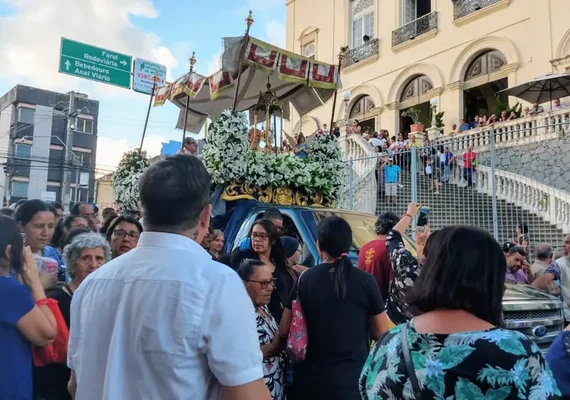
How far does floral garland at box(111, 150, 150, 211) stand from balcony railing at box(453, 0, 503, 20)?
48.0 ft

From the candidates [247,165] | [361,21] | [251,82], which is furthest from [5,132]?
[247,165]

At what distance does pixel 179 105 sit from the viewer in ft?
34.9

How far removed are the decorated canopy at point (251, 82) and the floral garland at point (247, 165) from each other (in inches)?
35.8

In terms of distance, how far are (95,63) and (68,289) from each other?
1263 cm

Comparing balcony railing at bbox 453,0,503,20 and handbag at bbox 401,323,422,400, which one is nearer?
handbag at bbox 401,323,422,400

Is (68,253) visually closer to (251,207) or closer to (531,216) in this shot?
(251,207)

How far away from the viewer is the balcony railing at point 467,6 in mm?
19125

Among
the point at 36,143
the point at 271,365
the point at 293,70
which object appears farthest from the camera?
the point at 36,143

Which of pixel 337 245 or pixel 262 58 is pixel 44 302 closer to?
pixel 337 245

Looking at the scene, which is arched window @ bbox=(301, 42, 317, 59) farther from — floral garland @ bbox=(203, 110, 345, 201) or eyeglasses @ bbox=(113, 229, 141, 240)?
eyeglasses @ bbox=(113, 229, 141, 240)

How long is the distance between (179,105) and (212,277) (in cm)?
948

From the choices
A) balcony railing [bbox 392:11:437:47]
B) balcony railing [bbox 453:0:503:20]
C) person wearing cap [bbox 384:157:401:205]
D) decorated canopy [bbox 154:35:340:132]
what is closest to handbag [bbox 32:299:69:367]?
decorated canopy [bbox 154:35:340:132]

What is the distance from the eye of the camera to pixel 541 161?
12062 millimetres

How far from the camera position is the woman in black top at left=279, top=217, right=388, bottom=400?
296 centimetres
